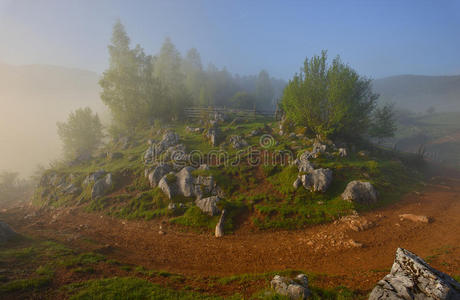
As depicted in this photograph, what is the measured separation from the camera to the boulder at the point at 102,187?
21.2 m

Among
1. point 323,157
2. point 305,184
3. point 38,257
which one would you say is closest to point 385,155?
point 323,157

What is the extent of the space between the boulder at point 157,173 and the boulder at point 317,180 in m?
15.6

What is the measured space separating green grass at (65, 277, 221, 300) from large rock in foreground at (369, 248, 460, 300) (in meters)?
6.44

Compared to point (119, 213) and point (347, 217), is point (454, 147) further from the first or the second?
point (119, 213)

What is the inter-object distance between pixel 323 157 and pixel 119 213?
76.1ft

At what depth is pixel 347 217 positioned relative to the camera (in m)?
13.8

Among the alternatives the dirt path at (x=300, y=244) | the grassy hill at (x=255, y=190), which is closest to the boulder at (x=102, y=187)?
the grassy hill at (x=255, y=190)

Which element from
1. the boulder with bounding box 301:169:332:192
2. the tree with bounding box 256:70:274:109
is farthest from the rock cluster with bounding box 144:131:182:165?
the tree with bounding box 256:70:274:109

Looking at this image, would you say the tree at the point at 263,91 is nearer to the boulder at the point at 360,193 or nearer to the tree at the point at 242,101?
the tree at the point at 242,101

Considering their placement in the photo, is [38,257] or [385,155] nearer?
[38,257]

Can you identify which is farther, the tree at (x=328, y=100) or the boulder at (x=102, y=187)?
the tree at (x=328, y=100)

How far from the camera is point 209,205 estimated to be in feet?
51.3

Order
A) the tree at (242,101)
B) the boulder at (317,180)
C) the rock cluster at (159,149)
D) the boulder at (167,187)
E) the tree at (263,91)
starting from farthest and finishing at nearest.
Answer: the tree at (263,91)
the tree at (242,101)
the rock cluster at (159,149)
the boulder at (167,187)
the boulder at (317,180)

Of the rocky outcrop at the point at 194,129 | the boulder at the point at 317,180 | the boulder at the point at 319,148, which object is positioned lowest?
the boulder at the point at 317,180
